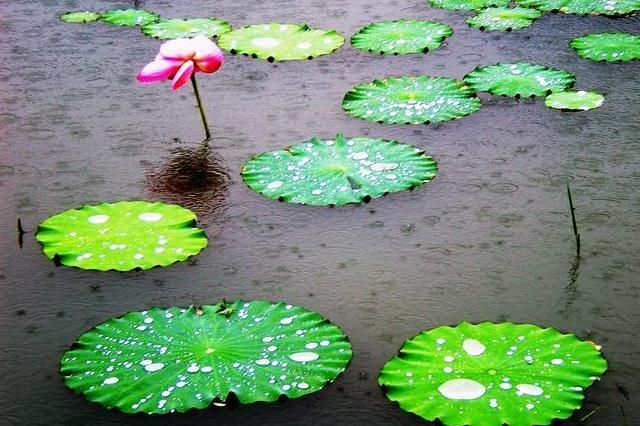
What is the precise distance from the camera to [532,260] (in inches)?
74.4

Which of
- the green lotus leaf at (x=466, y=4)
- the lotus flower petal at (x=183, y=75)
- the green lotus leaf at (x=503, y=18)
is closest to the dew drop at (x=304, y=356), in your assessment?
the lotus flower petal at (x=183, y=75)

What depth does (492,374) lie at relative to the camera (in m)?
1.48

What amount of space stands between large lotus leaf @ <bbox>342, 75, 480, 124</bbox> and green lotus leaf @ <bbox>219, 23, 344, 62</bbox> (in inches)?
15.6

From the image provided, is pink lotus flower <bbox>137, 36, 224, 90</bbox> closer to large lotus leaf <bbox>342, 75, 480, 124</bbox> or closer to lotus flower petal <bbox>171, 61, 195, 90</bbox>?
lotus flower petal <bbox>171, 61, 195, 90</bbox>

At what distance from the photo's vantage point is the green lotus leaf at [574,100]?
2.62 metres

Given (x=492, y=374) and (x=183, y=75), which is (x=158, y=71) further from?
(x=492, y=374)

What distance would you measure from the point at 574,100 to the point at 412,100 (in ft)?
1.54

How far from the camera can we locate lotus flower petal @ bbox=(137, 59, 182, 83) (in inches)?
93.1

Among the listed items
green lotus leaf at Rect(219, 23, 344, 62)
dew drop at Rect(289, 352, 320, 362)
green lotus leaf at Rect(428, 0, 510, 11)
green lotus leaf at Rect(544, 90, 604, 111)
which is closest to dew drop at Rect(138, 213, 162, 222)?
dew drop at Rect(289, 352, 320, 362)

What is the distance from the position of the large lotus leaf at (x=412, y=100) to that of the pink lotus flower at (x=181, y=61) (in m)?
0.44

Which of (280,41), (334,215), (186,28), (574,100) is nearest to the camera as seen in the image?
(334,215)

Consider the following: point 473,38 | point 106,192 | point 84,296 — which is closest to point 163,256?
point 84,296

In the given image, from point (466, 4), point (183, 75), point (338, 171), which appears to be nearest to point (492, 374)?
point (338, 171)

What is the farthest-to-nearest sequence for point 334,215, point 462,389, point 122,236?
point 334,215, point 122,236, point 462,389
